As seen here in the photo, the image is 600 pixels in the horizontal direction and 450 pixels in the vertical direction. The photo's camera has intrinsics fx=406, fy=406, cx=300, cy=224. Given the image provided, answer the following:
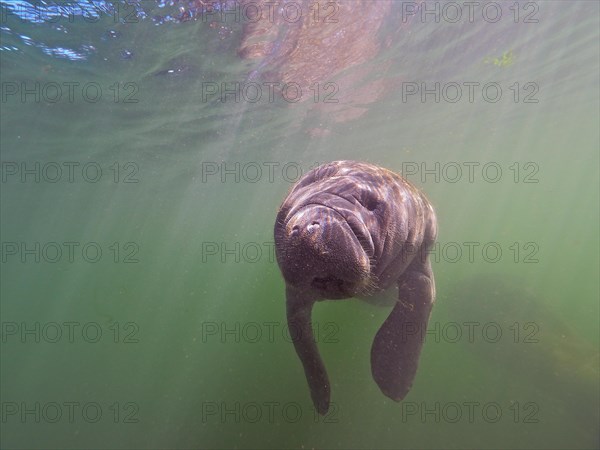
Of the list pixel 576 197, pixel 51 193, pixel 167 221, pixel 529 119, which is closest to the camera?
pixel 529 119

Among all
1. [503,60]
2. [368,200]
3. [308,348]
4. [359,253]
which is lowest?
[308,348]

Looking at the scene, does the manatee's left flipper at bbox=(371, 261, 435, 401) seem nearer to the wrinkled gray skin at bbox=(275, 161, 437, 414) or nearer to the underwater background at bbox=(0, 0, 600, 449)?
the wrinkled gray skin at bbox=(275, 161, 437, 414)

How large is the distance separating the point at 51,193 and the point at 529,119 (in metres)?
33.1

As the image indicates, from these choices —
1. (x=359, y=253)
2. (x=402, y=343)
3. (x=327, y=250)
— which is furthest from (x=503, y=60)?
(x=327, y=250)

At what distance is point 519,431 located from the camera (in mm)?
8297

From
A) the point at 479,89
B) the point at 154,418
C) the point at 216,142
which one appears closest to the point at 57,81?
the point at 216,142

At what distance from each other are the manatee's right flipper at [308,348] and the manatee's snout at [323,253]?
209 cm

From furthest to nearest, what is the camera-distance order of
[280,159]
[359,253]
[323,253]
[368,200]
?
[280,159] → [368,200] → [359,253] → [323,253]

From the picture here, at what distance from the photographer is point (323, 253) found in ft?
8.07

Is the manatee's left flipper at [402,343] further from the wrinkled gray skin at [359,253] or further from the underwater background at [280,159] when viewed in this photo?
the underwater background at [280,159]

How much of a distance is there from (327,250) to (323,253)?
3 centimetres

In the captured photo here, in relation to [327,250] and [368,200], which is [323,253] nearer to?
[327,250]

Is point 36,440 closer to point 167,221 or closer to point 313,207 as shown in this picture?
point 313,207

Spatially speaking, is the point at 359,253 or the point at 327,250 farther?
the point at 359,253
